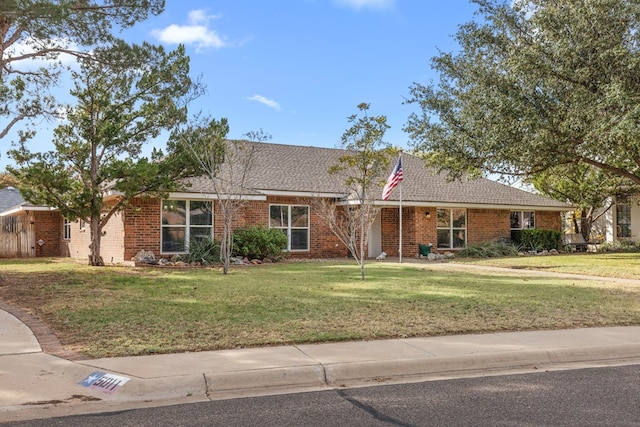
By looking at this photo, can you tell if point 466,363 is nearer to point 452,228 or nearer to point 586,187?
point 452,228

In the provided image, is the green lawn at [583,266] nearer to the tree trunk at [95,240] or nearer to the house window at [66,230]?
the tree trunk at [95,240]

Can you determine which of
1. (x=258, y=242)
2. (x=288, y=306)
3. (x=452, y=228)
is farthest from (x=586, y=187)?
(x=288, y=306)

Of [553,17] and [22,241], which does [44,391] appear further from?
[22,241]

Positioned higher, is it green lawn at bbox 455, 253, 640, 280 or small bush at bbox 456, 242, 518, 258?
small bush at bbox 456, 242, 518, 258

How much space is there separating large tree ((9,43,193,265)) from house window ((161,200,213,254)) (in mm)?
2123

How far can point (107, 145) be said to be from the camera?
1662 centimetres

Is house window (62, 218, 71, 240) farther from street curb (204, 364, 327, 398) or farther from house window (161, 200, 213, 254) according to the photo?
street curb (204, 364, 327, 398)

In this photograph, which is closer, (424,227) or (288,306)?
(288,306)

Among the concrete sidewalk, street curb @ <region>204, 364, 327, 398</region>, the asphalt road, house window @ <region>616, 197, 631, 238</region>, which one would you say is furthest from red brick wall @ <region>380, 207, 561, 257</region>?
street curb @ <region>204, 364, 327, 398</region>

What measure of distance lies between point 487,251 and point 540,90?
9.18 m

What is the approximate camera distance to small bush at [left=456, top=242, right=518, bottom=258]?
75.5 ft

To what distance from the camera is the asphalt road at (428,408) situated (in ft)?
14.9

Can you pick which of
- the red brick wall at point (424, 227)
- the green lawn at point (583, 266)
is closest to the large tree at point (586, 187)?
the red brick wall at point (424, 227)

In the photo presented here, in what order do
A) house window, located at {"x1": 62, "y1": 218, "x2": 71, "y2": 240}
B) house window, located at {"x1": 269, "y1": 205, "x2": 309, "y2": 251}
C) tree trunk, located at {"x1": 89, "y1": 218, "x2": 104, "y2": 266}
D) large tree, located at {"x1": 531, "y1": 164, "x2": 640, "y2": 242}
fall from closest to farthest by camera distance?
1. tree trunk, located at {"x1": 89, "y1": 218, "x2": 104, "y2": 266}
2. house window, located at {"x1": 269, "y1": 205, "x2": 309, "y2": 251}
3. house window, located at {"x1": 62, "y1": 218, "x2": 71, "y2": 240}
4. large tree, located at {"x1": 531, "y1": 164, "x2": 640, "y2": 242}
